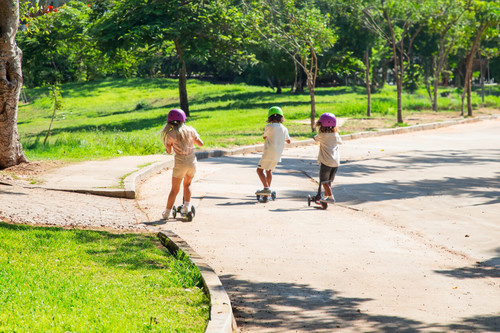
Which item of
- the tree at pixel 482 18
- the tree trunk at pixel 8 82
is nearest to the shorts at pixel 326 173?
the tree trunk at pixel 8 82

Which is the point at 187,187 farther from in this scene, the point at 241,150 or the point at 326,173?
the point at 241,150

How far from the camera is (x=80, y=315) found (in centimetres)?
457

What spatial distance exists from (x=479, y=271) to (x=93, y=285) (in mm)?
3828

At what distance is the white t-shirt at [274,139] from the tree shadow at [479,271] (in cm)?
416

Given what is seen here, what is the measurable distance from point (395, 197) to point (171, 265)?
5.47 m

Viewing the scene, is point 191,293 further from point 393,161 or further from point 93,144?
point 93,144

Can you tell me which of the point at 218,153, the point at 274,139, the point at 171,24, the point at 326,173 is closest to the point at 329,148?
the point at 326,173

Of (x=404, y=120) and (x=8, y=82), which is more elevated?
(x=8, y=82)

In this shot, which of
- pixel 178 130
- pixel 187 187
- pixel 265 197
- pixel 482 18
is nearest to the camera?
pixel 178 130

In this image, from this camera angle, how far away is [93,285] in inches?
210

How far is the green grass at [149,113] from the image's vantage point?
17.1m

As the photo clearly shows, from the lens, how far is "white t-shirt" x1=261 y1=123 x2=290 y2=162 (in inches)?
403

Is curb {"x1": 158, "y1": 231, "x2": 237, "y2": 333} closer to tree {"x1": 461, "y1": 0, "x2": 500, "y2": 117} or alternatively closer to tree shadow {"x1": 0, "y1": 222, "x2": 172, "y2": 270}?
tree shadow {"x1": 0, "y1": 222, "x2": 172, "y2": 270}

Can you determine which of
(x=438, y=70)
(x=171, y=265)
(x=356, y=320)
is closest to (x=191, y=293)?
(x=171, y=265)
